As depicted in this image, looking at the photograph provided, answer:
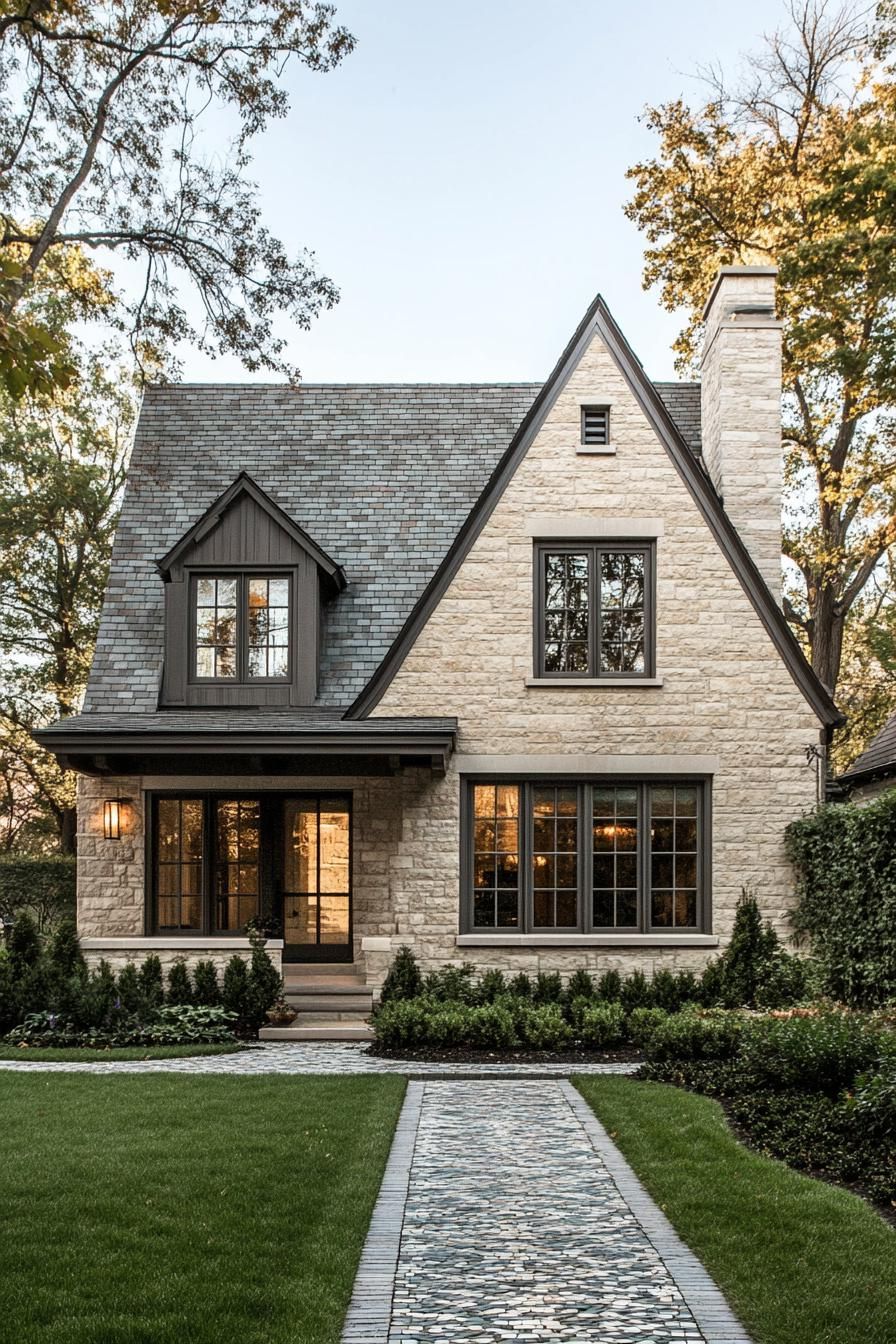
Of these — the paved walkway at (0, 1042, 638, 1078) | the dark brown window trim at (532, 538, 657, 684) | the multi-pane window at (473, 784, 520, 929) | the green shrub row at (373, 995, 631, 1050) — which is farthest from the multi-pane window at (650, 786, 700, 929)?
the paved walkway at (0, 1042, 638, 1078)

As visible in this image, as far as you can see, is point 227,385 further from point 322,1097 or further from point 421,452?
point 322,1097

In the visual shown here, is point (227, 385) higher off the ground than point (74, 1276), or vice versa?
point (227, 385)

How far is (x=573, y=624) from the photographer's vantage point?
1505cm

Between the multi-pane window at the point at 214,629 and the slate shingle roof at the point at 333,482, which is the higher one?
the slate shingle roof at the point at 333,482

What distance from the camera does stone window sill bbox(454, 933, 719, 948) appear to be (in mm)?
14391

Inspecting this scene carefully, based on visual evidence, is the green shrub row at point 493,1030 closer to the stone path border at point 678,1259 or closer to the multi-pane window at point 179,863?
the multi-pane window at point 179,863

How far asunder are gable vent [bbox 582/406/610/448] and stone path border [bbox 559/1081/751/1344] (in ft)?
29.3

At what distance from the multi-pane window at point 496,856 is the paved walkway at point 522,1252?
225 inches

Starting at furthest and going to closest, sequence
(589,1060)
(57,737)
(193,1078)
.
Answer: (57,737), (589,1060), (193,1078)

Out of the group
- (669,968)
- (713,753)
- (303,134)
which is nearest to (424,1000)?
(669,968)

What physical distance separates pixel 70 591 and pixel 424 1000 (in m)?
19.2

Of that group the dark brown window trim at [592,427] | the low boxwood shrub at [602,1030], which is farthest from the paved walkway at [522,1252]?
the dark brown window trim at [592,427]

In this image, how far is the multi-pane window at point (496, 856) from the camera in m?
14.7

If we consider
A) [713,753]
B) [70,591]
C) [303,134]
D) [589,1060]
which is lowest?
[589,1060]
